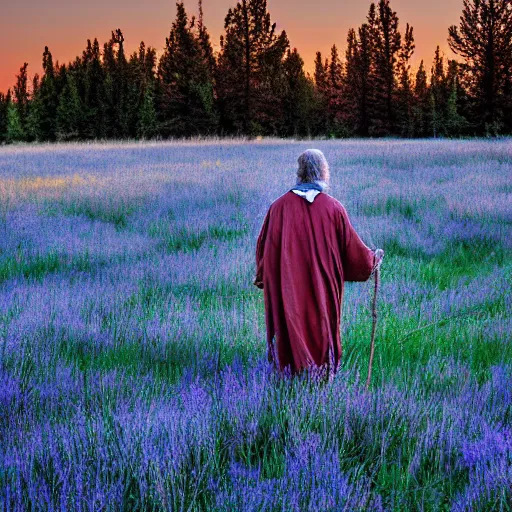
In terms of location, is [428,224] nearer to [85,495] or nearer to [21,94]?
[85,495]

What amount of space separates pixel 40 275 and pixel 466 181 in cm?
993

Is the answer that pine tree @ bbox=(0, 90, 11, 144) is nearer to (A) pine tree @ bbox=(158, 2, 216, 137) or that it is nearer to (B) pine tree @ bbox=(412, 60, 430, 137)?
(A) pine tree @ bbox=(158, 2, 216, 137)

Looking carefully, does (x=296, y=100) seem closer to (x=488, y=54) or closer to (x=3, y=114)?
(x=488, y=54)

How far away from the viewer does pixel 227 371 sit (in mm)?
4293

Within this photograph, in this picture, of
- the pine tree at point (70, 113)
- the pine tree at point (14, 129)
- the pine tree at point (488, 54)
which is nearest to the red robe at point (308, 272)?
the pine tree at point (488, 54)

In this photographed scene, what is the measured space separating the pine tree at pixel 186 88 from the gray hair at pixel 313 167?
4662cm

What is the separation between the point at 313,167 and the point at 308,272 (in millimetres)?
694

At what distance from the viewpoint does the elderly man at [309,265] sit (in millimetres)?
4020

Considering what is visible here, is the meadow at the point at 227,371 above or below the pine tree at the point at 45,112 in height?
below

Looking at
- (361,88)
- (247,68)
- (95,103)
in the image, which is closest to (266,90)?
(247,68)

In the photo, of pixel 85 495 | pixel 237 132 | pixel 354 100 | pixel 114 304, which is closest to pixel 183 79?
pixel 237 132

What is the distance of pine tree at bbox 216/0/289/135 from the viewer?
4603cm

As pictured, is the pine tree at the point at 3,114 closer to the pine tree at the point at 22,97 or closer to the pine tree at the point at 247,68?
the pine tree at the point at 22,97

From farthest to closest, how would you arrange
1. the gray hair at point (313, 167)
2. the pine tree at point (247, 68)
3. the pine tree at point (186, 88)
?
the pine tree at point (186, 88), the pine tree at point (247, 68), the gray hair at point (313, 167)
